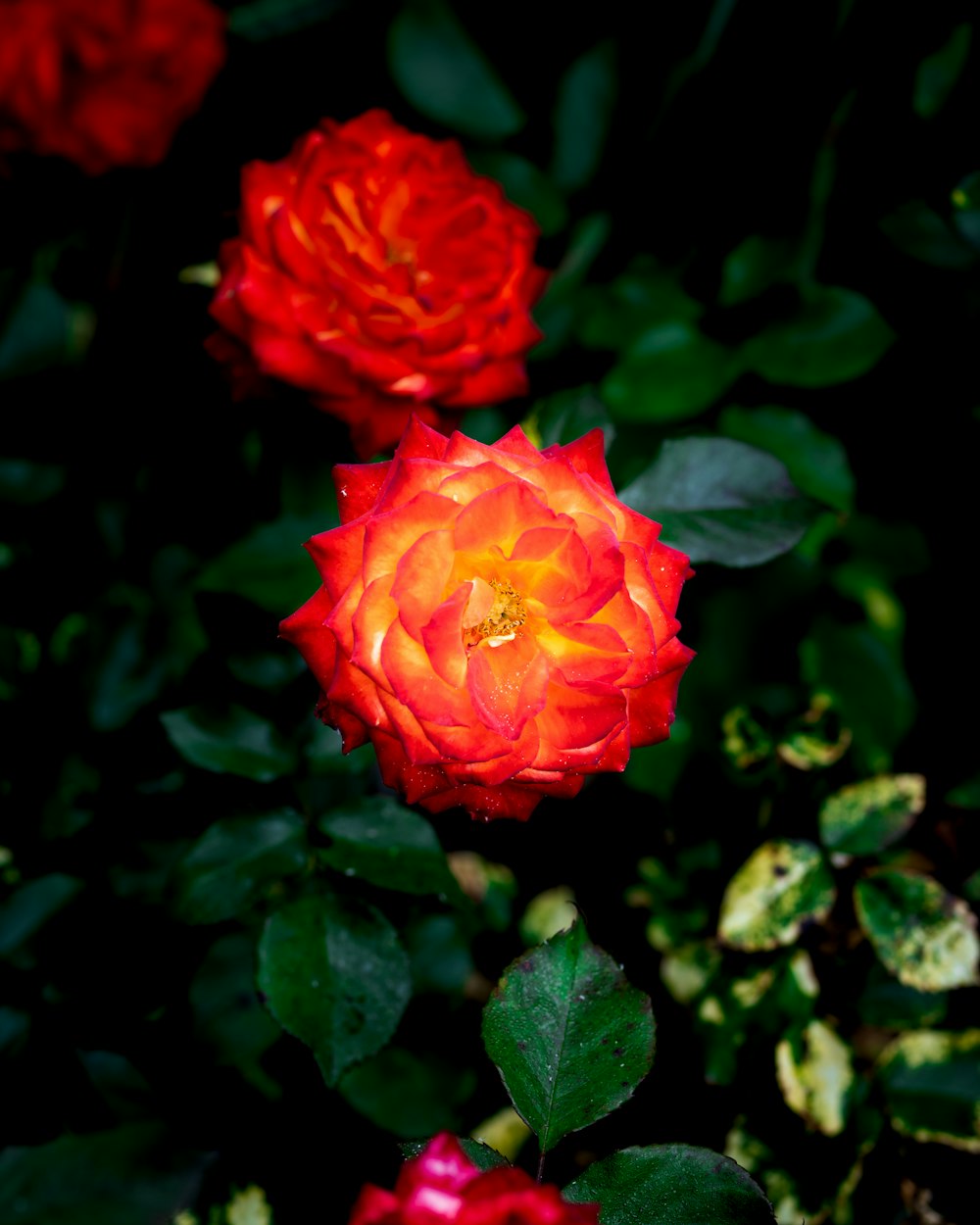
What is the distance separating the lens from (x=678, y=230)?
3.76ft

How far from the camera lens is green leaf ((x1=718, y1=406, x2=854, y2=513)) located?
0.97 m

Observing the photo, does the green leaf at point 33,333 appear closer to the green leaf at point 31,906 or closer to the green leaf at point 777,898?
the green leaf at point 31,906

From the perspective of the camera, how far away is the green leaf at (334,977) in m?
0.67

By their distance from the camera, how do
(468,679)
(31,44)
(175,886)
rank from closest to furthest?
(468,679) → (175,886) → (31,44)

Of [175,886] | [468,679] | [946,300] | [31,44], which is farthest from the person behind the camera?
[946,300]

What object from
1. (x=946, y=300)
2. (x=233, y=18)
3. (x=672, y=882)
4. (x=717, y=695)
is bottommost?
(x=672, y=882)

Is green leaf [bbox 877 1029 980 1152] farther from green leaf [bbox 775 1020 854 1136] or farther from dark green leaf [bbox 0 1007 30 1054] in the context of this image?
dark green leaf [bbox 0 1007 30 1054]

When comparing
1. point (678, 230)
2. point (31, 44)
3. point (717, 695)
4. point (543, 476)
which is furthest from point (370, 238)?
point (717, 695)

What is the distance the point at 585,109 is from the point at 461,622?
88cm

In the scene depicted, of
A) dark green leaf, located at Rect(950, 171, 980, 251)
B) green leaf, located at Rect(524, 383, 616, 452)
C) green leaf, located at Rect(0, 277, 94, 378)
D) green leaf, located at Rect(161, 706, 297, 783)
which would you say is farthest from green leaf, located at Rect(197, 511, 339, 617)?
dark green leaf, located at Rect(950, 171, 980, 251)

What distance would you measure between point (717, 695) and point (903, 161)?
695 mm

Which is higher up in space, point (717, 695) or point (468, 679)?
point (468, 679)

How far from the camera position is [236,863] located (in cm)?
74

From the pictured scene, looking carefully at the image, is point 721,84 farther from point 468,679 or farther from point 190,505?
point 468,679
